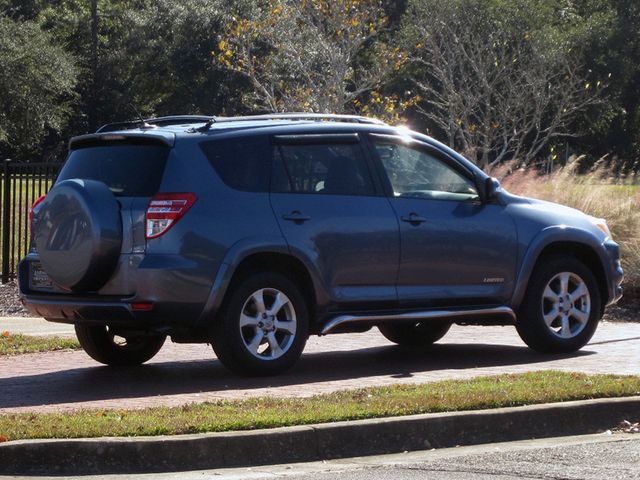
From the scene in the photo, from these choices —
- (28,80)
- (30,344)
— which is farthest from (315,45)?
(30,344)

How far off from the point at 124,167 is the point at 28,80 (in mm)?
39304

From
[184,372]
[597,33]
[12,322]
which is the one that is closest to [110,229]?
[184,372]

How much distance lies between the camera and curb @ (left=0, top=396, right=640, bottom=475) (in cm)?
638

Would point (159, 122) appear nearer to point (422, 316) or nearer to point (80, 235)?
point (80, 235)

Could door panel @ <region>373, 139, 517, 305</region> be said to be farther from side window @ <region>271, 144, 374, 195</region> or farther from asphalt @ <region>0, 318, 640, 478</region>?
asphalt @ <region>0, 318, 640, 478</region>

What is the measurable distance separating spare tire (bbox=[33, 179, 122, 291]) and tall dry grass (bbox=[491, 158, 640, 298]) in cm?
746

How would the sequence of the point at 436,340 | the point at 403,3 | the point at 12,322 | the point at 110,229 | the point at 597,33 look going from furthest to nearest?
the point at 403,3, the point at 597,33, the point at 12,322, the point at 436,340, the point at 110,229

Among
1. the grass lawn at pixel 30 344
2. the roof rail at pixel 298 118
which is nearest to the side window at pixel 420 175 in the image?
the roof rail at pixel 298 118

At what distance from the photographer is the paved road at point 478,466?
6309mm

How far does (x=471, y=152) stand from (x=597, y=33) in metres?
25.5

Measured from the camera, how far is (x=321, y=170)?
9.77 meters

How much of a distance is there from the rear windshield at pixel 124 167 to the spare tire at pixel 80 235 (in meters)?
0.19

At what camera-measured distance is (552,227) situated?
10594 millimetres

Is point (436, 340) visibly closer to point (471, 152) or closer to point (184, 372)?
point (184, 372)
